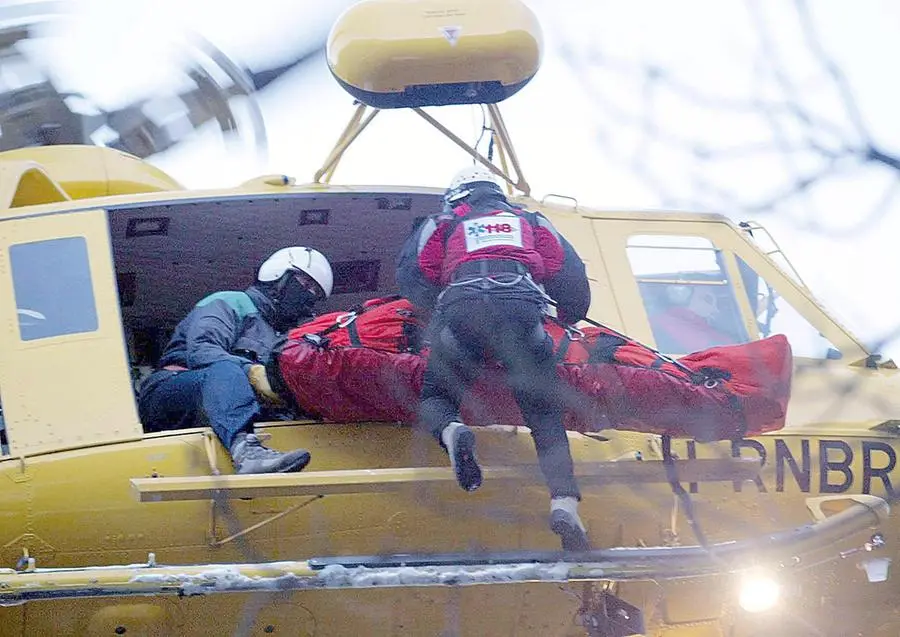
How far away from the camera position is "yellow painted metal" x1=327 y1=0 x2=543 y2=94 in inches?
253

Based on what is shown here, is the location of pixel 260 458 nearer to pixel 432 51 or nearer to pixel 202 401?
pixel 202 401

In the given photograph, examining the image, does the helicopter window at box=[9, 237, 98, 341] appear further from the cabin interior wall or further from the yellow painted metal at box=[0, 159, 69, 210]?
the yellow painted metal at box=[0, 159, 69, 210]

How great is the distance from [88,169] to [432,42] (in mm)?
2693

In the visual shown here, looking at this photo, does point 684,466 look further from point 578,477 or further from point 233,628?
point 233,628

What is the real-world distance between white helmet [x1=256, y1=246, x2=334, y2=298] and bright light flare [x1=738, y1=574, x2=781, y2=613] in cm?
261

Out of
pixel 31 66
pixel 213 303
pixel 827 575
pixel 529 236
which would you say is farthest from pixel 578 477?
pixel 31 66

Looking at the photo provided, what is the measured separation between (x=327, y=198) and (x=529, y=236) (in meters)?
1.68

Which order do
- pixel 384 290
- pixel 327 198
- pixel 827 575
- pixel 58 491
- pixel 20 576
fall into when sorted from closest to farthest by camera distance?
1. pixel 20 576
2. pixel 58 491
3. pixel 827 575
4. pixel 327 198
5. pixel 384 290

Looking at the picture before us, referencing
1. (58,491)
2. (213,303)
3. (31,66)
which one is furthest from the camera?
(31,66)

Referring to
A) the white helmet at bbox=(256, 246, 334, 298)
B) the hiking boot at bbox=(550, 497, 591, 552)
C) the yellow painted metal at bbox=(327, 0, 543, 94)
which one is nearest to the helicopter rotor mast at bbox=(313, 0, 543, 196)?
the yellow painted metal at bbox=(327, 0, 543, 94)

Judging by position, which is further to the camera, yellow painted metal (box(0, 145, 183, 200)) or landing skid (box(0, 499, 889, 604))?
yellow painted metal (box(0, 145, 183, 200))

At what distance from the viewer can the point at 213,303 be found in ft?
19.7

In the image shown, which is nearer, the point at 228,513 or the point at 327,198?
the point at 228,513

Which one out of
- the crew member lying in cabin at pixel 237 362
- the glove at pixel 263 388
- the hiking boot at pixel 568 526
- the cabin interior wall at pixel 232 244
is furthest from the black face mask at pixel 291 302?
the hiking boot at pixel 568 526
